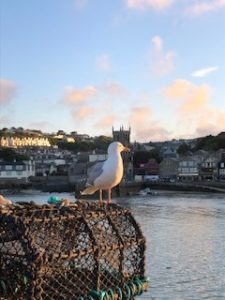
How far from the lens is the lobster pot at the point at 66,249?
613 cm

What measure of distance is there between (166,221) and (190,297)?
19340 millimetres

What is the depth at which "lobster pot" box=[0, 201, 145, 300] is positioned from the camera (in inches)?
241

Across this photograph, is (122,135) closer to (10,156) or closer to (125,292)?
(10,156)

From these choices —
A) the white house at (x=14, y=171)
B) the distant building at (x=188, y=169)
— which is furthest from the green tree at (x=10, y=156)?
the distant building at (x=188, y=169)

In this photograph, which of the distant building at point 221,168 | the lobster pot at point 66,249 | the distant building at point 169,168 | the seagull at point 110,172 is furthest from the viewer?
the distant building at point 169,168

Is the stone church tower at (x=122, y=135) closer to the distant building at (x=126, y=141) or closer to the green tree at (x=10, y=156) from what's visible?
the distant building at (x=126, y=141)

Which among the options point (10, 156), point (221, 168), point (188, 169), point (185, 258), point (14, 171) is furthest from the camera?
point (10, 156)

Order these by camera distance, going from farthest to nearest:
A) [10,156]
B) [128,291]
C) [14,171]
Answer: [10,156] → [14,171] → [128,291]

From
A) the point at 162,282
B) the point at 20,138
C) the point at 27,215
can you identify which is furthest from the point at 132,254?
the point at 20,138

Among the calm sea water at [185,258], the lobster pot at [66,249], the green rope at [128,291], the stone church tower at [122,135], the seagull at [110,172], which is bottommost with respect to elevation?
the calm sea water at [185,258]

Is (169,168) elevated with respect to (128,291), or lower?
elevated

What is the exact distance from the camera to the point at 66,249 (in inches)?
272

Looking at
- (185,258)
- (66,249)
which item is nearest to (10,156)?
(185,258)

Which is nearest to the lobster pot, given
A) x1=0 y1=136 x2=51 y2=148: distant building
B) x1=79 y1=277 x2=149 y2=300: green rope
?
x1=79 y1=277 x2=149 y2=300: green rope
